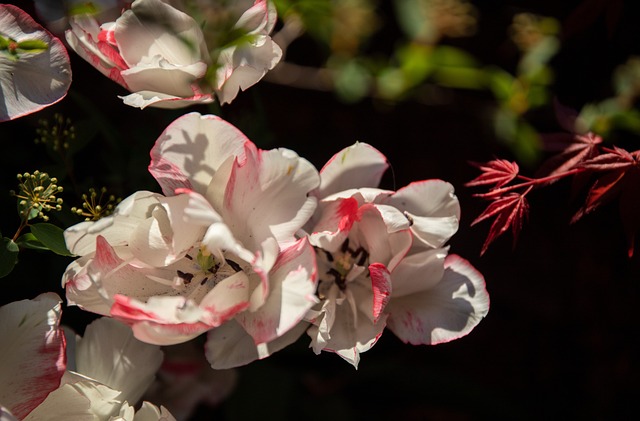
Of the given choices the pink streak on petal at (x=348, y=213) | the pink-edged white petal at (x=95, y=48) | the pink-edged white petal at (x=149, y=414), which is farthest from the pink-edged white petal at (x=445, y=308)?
the pink-edged white petal at (x=95, y=48)

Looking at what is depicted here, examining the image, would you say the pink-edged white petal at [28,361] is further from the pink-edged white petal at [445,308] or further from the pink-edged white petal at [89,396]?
the pink-edged white petal at [445,308]

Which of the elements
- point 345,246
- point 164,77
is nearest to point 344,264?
point 345,246

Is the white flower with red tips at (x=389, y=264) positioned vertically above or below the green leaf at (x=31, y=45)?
below

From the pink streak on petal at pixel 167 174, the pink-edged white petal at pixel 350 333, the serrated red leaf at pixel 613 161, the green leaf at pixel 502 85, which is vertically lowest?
the green leaf at pixel 502 85

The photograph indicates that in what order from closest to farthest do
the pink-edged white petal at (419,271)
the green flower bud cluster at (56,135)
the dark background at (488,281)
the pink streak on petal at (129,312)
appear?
the pink streak on petal at (129,312) < the pink-edged white petal at (419,271) < the green flower bud cluster at (56,135) < the dark background at (488,281)

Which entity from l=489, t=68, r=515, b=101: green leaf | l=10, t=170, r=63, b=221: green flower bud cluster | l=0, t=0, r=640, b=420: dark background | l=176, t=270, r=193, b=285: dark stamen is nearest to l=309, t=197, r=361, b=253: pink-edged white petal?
l=176, t=270, r=193, b=285: dark stamen

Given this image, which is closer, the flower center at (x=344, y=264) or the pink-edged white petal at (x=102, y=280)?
the pink-edged white petal at (x=102, y=280)

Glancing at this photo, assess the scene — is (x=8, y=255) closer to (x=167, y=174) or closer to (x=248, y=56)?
(x=167, y=174)
